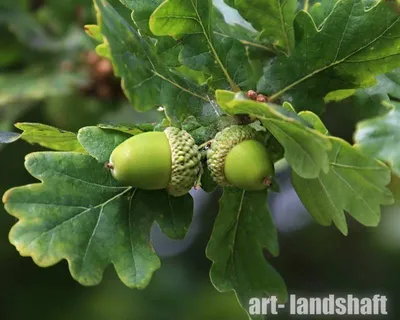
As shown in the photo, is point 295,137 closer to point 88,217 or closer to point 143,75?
point 143,75

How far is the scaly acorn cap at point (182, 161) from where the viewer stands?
1025 mm

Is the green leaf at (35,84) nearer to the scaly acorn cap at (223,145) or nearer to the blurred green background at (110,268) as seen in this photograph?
the blurred green background at (110,268)

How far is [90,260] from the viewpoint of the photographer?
104 centimetres

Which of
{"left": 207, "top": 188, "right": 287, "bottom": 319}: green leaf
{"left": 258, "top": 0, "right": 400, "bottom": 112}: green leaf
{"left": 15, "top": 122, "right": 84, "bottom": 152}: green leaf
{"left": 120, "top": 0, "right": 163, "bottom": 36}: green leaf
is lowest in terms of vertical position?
{"left": 207, "top": 188, "right": 287, "bottom": 319}: green leaf

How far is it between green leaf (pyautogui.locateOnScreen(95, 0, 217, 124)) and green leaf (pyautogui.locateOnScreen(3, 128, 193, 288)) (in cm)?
12

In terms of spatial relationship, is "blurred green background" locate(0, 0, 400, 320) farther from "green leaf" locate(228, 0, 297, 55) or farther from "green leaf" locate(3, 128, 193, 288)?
"green leaf" locate(3, 128, 193, 288)

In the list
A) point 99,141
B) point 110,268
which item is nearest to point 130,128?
point 99,141

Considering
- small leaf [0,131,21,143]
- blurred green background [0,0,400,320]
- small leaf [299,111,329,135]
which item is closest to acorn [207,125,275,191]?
small leaf [299,111,329,135]

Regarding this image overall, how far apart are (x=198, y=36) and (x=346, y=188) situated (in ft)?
Answer: 1.21

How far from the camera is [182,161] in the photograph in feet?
3.36

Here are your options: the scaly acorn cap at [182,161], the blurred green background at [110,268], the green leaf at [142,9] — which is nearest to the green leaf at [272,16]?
the green leaf at [142,9]

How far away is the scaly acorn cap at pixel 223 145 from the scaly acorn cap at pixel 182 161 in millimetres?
28

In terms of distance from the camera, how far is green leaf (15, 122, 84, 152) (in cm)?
114

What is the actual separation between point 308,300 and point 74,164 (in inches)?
30.1
